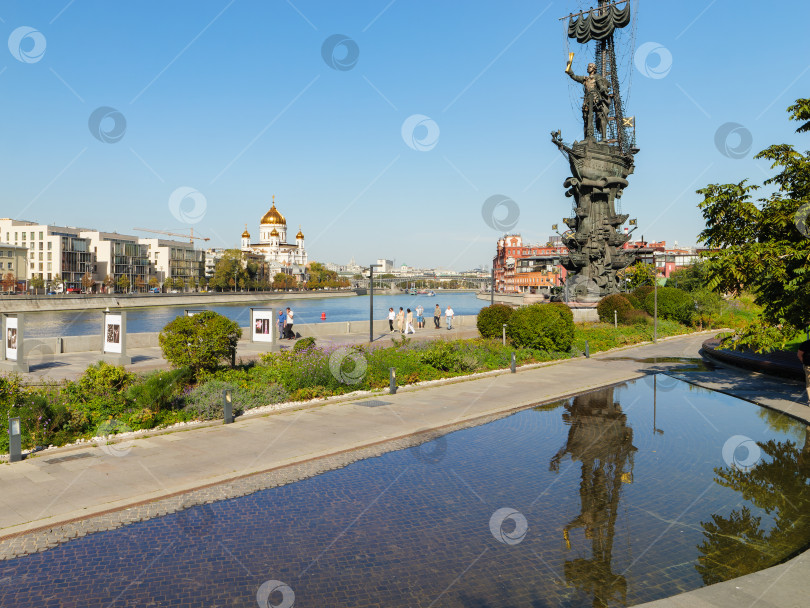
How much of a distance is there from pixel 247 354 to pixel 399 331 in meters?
14.2

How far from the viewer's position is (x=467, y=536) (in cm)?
772

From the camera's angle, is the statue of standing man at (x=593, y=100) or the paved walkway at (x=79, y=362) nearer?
the paved walkway at (x=79, y=362)

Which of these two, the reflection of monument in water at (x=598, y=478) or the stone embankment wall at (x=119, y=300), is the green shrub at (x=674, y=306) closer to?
the reflection of monument in water at (x=598, y=478)

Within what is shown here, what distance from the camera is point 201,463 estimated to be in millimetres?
10688

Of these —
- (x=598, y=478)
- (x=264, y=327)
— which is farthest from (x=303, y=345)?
(x=598, y=478)

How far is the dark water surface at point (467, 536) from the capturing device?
6316 millimetres
